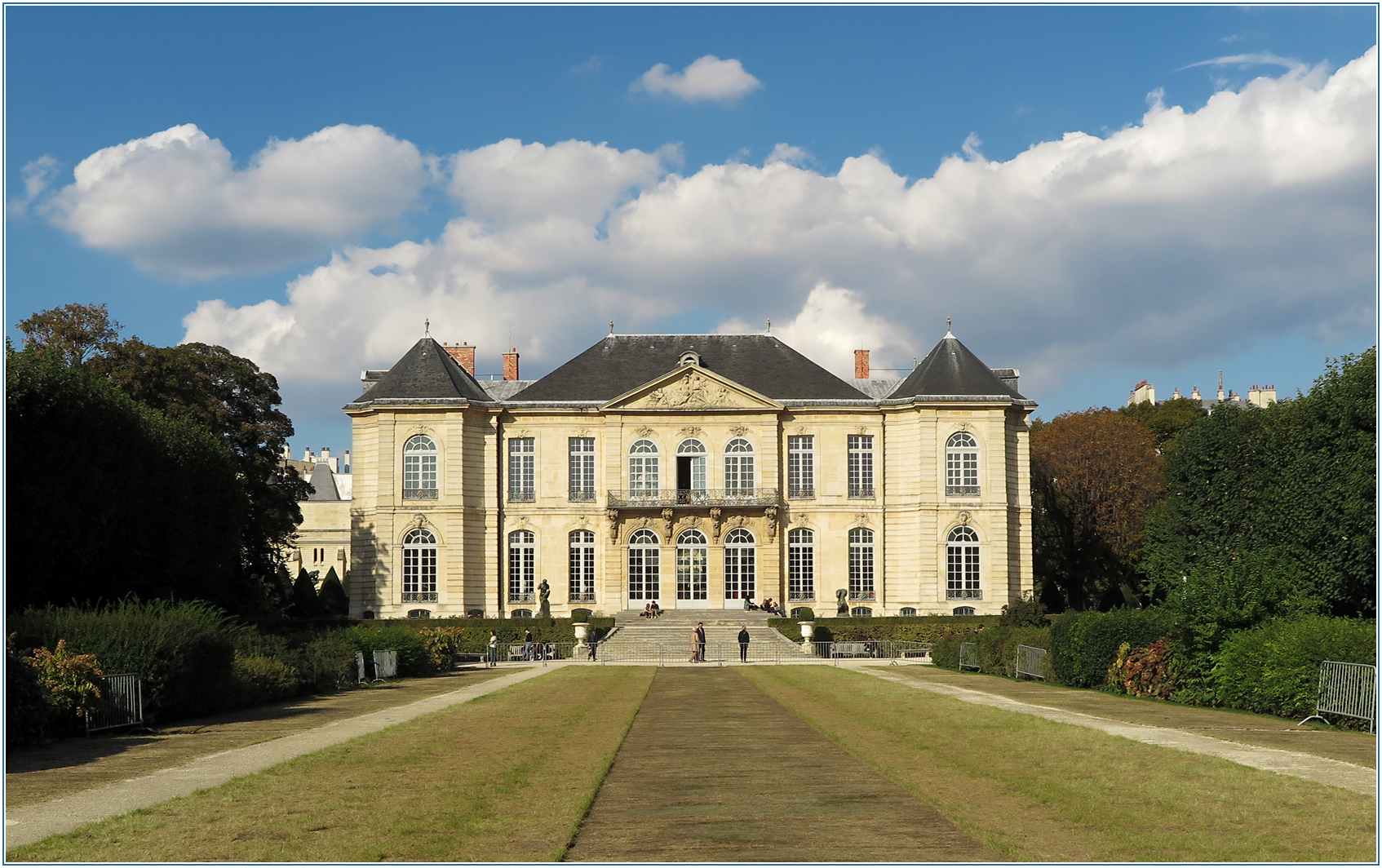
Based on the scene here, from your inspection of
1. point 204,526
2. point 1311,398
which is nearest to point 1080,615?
point 1311,398

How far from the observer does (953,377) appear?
162ft

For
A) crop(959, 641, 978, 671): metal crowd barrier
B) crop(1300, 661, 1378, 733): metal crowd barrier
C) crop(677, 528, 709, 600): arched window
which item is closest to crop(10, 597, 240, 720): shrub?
crop(1300, 661, 1378, 733): metal crowd barrier

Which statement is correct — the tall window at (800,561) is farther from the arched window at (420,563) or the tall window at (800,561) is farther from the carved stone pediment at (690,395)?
the arched window at (420,563)

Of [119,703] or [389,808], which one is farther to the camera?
[119,703]

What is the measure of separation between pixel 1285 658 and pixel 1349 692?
5.15ft

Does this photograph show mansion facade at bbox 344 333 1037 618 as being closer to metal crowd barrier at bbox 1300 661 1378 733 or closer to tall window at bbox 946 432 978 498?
tall window at bbox 946 432 978 498

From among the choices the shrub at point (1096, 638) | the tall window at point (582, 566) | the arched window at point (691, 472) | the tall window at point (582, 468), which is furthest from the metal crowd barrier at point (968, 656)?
the tall window at point (582, 468)

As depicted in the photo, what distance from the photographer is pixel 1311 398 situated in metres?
31.4

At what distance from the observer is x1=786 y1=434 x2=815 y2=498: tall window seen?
50.3 m

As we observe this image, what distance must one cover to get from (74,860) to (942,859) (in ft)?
16.3

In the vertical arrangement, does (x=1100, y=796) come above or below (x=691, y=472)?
below

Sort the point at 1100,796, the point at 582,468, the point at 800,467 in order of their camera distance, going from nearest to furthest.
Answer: the point at 1100,796, the point at 800,467, the point at 582,468

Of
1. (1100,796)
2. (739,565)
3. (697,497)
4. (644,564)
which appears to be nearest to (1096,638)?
(1100,796)

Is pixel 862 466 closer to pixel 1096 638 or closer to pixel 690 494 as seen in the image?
pixel 690 494
